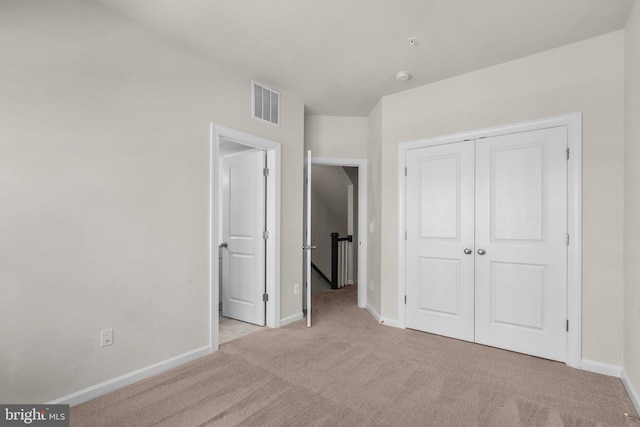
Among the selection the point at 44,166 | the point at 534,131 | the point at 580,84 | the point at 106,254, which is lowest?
the point at 106,254

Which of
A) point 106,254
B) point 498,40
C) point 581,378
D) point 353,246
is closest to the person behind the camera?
point 106,254

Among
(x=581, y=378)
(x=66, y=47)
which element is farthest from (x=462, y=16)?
(x=581, y=378)

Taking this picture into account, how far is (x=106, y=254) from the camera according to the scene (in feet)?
7.27

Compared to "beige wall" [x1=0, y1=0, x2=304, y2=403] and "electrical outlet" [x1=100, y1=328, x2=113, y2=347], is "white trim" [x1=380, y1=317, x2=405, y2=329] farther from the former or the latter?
"electrical outlet" [x1=100, y1=328, x2=113, y2=347]

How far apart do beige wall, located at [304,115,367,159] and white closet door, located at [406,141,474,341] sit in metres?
1.08

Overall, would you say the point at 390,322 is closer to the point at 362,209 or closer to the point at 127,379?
the point at 362,209

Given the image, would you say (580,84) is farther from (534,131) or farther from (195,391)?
(195,391)

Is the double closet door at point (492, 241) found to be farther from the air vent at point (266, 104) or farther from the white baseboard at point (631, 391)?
the air vent at point (266, 104)

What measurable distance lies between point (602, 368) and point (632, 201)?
4.30 feet

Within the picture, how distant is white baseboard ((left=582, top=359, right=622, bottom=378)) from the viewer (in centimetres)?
242

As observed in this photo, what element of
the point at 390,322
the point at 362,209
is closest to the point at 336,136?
the point at 362,209

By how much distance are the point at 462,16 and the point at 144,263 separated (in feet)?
9.63

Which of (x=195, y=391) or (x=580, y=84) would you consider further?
(x=580, y=84)

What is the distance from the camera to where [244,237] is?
12.3ft
